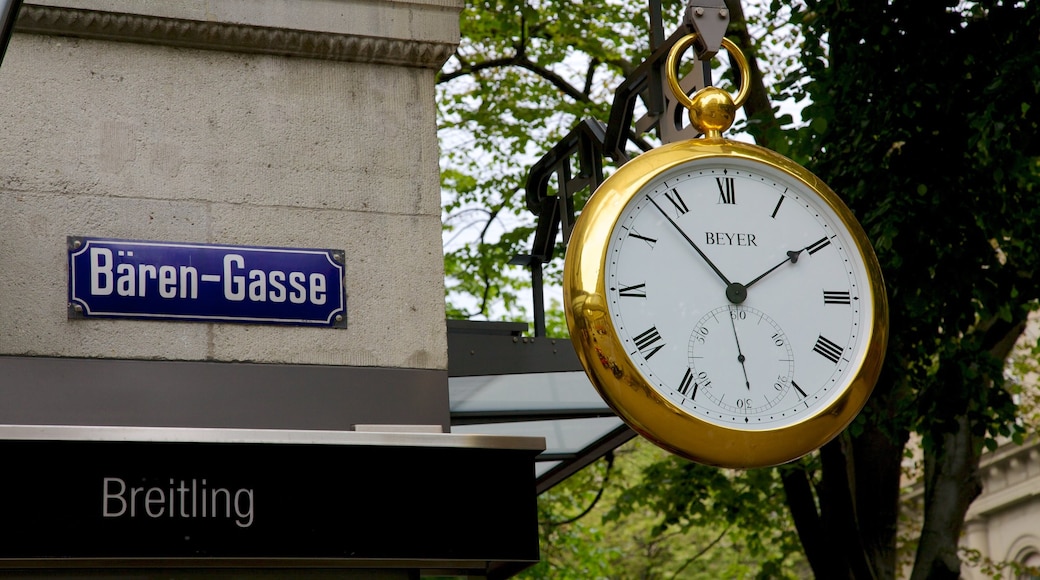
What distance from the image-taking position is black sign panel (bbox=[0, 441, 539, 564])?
4324mm

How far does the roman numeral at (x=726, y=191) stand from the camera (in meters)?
3.87

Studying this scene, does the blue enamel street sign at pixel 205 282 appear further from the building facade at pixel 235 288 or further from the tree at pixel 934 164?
the tree at pixel 934 164

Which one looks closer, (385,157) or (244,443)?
(244,443)

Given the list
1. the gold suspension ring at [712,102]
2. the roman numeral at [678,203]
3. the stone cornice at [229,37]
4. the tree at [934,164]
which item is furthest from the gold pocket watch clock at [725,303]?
the tree at [934,164]

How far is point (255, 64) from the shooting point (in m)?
5.19

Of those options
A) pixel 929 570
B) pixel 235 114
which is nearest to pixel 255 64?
pixel 235 114

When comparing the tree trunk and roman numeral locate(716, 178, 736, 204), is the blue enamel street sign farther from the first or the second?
the tree trunk

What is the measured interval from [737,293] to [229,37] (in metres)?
2.30

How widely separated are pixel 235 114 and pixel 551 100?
10277 millimetres

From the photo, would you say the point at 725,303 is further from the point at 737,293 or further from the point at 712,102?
the point at 712,102

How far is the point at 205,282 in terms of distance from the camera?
4.83 metres

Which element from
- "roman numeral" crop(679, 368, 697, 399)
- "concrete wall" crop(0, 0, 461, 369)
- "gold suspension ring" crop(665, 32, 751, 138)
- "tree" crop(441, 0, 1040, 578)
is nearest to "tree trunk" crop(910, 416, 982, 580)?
"tree" crop(441, 0, 1040, 578)

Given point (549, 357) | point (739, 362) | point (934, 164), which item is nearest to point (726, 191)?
point (739, 362)

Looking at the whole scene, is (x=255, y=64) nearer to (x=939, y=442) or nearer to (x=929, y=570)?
(x=939, y=442)
